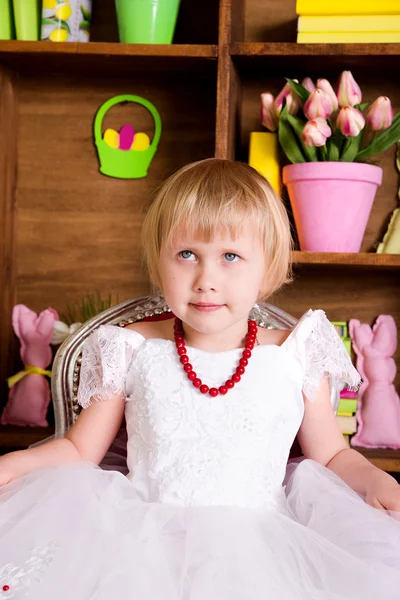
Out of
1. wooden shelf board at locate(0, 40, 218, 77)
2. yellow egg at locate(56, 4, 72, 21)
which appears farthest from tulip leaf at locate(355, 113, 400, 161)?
yellow egg at locate(56, 4, 72, 21)

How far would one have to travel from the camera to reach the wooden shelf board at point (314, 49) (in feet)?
5.31

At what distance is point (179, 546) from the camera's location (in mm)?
974

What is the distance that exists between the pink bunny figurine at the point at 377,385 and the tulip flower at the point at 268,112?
1.63 ft

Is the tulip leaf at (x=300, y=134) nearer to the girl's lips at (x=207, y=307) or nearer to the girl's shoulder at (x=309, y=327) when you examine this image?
the girl's shoulder at (x=309, y=327)

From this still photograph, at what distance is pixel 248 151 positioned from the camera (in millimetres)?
1849

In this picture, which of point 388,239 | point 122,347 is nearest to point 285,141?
point 388,239

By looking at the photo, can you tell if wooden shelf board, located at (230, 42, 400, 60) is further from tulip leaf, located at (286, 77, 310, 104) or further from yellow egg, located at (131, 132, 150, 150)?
yellow egg, located at (131, 132, 150, 150)

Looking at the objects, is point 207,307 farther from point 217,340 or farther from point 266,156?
point 266,156

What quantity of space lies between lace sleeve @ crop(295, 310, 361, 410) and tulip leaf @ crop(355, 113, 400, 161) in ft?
1.70

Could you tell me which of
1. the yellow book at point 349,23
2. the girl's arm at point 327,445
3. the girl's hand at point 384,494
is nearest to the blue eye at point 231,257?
the girl's arm at point 327,445

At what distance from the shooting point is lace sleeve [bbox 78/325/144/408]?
4.03ft

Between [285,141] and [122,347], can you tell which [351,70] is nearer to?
[285,141]

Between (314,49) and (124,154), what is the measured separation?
0.54 metres

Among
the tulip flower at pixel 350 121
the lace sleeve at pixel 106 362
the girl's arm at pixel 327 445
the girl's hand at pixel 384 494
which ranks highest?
the tulip flower at pixel 350 121
